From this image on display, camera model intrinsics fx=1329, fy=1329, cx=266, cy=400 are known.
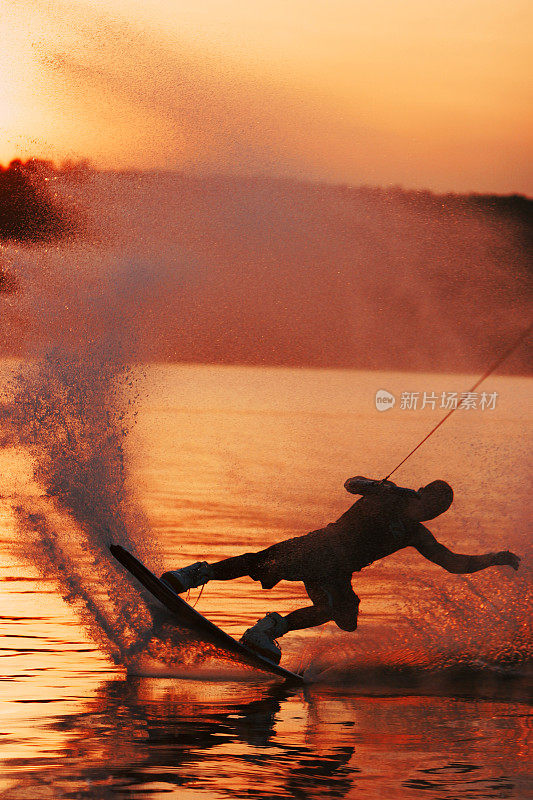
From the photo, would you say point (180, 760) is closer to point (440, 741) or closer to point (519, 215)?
point (440, 741)

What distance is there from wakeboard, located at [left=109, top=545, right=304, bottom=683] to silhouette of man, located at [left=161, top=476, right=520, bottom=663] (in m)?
0.07

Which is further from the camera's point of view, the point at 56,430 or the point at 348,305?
the point at 348,305

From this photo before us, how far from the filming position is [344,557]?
864 centimetres

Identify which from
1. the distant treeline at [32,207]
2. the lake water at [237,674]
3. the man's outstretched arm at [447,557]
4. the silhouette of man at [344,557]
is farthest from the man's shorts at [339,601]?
the distant treeline at [32,207]

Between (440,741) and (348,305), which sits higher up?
(348,305)

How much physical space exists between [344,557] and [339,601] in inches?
12.1

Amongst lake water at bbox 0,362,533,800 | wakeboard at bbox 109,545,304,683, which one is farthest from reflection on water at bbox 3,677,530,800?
wakeboard at bbox 109,545,304,683

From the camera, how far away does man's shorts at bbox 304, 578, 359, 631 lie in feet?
28.6

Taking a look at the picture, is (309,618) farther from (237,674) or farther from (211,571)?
(211,571)

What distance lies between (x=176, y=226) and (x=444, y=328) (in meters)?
13.5

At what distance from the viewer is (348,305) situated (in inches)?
2837

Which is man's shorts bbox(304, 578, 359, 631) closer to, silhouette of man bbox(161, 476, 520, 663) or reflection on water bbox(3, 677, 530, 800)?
silhouette of man bbox(161, 476, 520, 663)

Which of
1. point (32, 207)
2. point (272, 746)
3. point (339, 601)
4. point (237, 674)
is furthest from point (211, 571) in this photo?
point (32, 207)

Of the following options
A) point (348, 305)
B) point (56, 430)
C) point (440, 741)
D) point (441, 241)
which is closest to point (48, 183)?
point (56, 430)
